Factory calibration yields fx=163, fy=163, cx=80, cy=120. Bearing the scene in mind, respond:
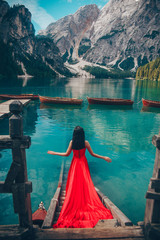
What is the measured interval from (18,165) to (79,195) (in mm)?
2290

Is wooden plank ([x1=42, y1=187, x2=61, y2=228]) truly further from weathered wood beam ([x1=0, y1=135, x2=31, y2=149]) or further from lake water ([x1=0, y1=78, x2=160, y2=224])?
lake water ([x1=0, y1=78, x2=160, y2=224])

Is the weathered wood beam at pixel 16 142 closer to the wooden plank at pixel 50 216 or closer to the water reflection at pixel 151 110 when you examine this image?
the wooden plank at pixel 50 216

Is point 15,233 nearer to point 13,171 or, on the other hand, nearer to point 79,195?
point 13,171

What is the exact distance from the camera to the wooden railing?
3225 millimetres

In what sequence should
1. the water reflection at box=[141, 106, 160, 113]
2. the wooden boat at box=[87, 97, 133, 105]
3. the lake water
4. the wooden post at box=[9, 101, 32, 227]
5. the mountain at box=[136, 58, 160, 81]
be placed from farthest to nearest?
the mountain at box=[136, 58, 160, 81], the wooden boat at box=[87, 97, 133, 105], the water reflection at box=[141, 106, 160, 113], the lake water, the wooden post at box=[9, 101, 32, 227]

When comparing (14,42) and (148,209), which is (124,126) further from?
(14,42)

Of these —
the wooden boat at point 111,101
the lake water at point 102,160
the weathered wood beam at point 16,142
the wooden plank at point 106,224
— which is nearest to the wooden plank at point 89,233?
the wooden plank at point 106,224

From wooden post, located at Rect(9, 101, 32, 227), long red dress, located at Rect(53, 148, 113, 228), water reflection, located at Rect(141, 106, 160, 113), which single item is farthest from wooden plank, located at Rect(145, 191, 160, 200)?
water reflection, located at Rect(141, 106, 160, 113)

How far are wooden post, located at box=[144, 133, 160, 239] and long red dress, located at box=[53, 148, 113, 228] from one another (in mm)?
1292

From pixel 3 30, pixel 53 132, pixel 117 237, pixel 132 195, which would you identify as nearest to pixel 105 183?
pixel 132 195

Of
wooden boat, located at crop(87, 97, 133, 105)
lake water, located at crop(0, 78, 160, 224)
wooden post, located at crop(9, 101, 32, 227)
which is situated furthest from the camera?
wooden boat, located at crop(87, 97, 133, 105)

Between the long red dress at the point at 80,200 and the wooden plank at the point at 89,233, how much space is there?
1.65 feet

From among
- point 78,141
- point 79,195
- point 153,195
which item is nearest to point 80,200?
point 79,195

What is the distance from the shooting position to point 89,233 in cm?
378
